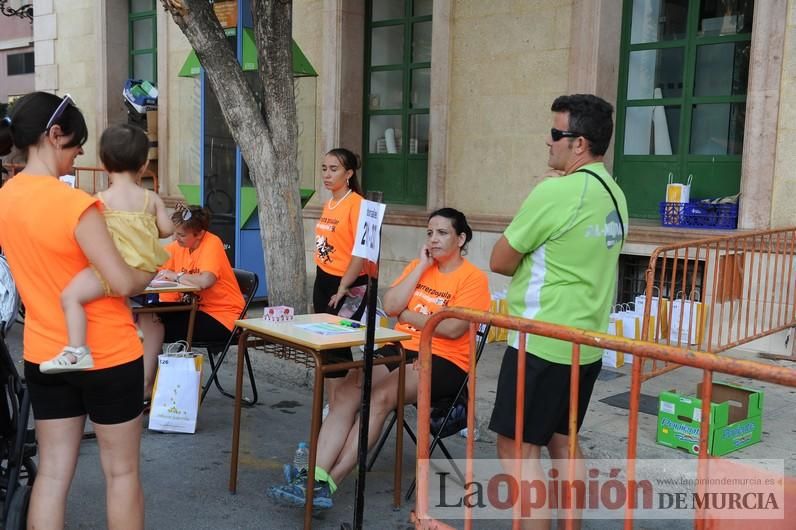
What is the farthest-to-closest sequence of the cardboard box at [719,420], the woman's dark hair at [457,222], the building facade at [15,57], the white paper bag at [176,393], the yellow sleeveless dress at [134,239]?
the building facade at [15,57] < the white paper bag at [176,393] < the cardboard box at [719,420] < the woman's dark hair at [457,222] < the yellow sleeveless dress at [134,239]

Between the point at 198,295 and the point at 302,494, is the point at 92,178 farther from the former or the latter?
the point at 302,494

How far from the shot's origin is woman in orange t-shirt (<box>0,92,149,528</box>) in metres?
2.66

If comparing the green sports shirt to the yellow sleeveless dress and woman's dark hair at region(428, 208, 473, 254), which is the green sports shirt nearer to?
woman's dark hair at region(428, 208, 473, 254)

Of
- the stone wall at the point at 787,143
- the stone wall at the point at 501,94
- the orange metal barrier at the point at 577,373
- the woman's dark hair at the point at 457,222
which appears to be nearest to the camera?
the orange metal barrier at the point at 577,373

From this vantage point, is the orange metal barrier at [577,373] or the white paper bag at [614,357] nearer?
the orange metal barrier at [577,373]

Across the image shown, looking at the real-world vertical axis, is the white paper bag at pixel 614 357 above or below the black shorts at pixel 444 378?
below

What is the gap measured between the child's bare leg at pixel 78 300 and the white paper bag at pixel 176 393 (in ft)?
6.97

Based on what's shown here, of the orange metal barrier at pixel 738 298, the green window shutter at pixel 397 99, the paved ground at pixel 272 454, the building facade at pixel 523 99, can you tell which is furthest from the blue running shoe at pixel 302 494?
the green window shutter at pixel 397 99

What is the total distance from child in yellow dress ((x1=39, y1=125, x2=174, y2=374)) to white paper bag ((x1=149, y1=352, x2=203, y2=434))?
1.50 metres

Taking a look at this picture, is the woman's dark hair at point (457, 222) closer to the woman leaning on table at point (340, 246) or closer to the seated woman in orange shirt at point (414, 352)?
the seated woman in orange shirt at point (414, 352)

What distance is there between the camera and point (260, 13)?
6277 millimetres

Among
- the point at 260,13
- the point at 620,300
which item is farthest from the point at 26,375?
the point at 620,300

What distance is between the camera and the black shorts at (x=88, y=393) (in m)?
2.76

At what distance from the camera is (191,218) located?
216 inches
